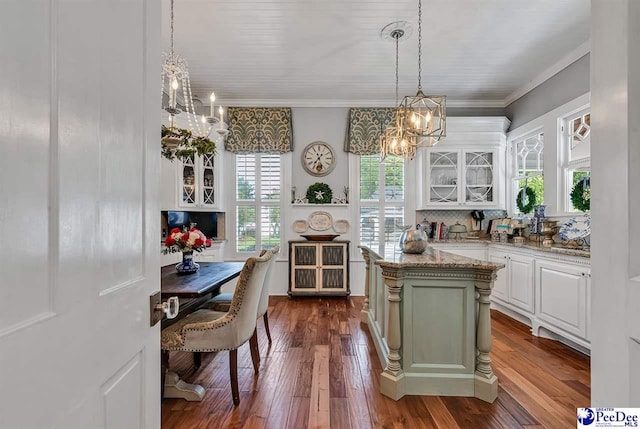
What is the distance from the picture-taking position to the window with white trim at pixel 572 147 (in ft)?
11.3

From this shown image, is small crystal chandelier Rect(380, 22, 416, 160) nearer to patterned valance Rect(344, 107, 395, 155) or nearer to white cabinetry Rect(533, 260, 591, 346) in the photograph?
patterned valance Rect(344, 107, 395, 155)

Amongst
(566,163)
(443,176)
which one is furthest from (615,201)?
(443,176)

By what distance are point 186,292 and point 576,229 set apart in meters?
3.74

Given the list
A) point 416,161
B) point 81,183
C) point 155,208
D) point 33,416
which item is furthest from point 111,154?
point 416,161

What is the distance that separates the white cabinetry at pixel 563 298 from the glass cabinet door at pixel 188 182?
4389 mm

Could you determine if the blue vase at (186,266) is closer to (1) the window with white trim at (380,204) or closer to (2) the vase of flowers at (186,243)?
(2) the vase of flowers at (186,243)

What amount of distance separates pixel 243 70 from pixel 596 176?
4.03 m

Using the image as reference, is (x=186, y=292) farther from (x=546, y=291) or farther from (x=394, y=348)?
(x=546, y=291)

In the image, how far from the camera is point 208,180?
4.66 meters

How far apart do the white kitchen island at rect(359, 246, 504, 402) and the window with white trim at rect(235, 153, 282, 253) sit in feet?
10.4

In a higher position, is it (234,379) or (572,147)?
(572,147)

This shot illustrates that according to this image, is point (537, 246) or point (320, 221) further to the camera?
point (320, 221)

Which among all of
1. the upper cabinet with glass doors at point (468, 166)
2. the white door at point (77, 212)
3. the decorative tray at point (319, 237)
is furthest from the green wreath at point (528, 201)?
the white door at point (77, 212)

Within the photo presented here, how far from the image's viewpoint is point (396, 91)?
4.44 m
